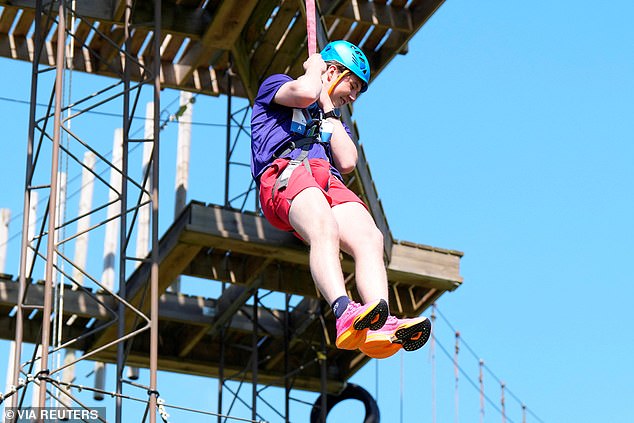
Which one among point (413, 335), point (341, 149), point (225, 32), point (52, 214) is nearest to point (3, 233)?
point (225, 32)

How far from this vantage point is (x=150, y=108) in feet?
74.2

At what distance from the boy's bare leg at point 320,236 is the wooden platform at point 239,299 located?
6.41 metres

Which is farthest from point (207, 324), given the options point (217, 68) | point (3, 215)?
point (3, 215)

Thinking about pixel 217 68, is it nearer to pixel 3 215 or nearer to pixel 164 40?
pixel 164 40

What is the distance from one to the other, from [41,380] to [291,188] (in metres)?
3.40

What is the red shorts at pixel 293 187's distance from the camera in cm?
784

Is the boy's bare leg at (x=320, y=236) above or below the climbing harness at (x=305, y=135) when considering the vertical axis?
below

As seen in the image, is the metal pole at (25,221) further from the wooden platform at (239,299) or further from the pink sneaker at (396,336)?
the pink sneaker at (396,336)

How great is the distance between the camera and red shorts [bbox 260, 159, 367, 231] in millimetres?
7844

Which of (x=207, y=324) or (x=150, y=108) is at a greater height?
(x=150, y=108)

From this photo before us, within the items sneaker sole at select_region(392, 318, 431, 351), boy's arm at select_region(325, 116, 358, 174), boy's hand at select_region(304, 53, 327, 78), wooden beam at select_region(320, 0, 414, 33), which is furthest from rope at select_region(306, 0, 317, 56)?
wooden beam at select_region(320, 0, 414, 33)

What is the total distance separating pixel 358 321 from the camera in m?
7.20

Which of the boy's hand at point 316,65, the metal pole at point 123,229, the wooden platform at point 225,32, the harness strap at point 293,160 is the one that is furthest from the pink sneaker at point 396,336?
the wooden platform at point 225,32

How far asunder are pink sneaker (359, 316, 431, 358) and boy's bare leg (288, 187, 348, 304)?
279mm
